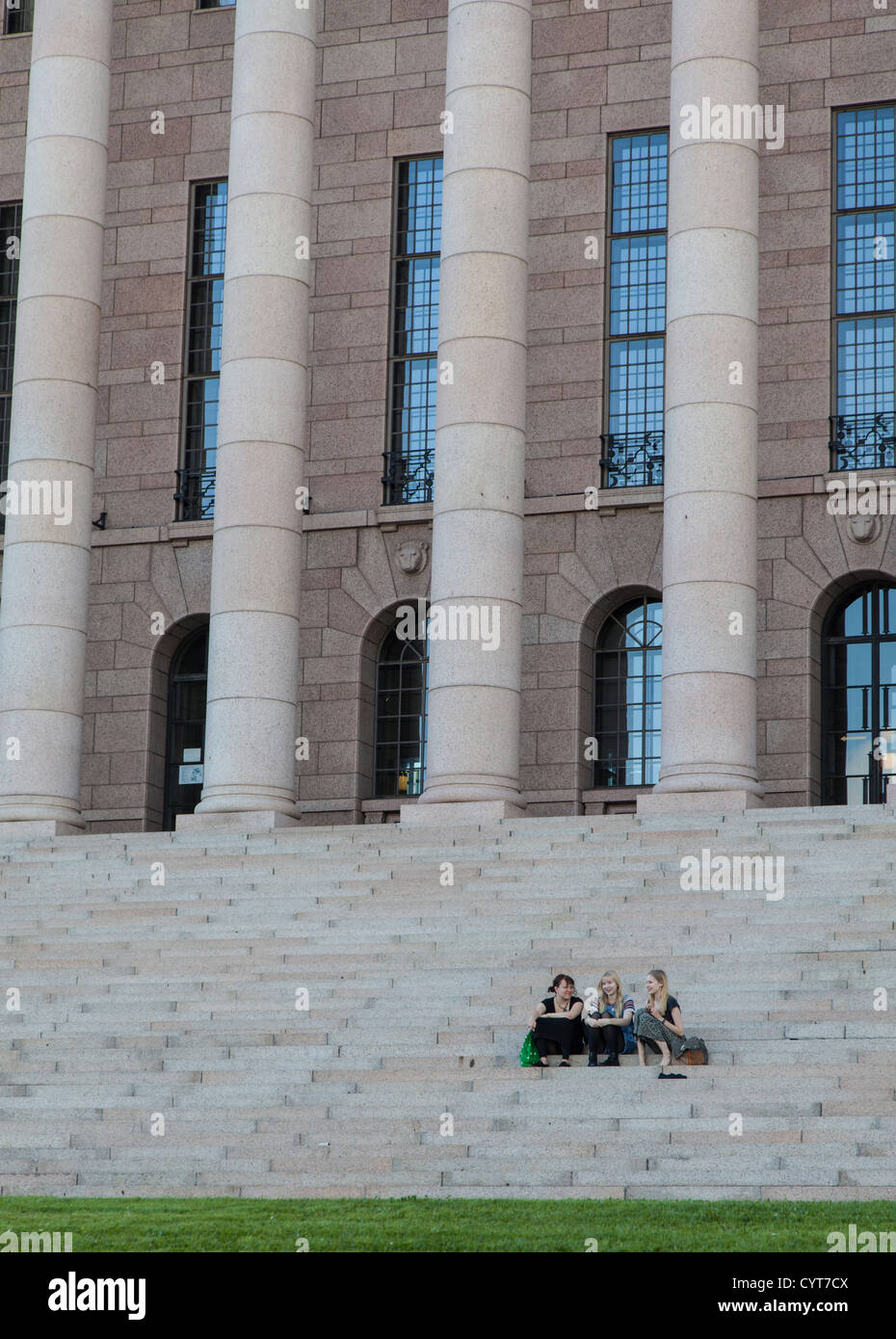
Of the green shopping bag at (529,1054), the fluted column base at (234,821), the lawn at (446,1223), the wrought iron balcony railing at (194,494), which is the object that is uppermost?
the wrought iron balcony railing at (194,494)

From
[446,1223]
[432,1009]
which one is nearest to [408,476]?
[432,1009]

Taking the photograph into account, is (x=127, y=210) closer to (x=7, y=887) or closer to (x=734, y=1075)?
(x=7, y=887)

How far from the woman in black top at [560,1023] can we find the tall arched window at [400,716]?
19.0 metres

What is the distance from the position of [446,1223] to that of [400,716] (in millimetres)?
25354

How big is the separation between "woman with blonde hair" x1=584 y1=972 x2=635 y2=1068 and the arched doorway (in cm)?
2123

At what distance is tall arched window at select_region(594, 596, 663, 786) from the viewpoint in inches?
1658

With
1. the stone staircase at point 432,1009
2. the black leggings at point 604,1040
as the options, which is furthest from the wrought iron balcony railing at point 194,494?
the black leggings at point 604,1040

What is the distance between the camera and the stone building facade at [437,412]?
34.6 m

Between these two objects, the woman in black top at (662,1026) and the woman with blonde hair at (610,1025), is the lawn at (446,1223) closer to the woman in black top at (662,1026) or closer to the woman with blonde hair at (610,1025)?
the woman in black top at (662,1026)

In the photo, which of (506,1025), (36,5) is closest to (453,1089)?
(506,1025)

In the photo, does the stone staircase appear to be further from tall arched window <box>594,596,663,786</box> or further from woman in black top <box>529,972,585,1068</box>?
tall arched window <box>594,596,663,786</box>

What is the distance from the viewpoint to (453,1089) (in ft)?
76.6

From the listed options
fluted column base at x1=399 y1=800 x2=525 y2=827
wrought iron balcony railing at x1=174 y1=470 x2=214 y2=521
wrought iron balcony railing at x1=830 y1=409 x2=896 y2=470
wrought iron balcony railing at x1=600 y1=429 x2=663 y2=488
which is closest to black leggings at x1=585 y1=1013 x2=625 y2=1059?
fluted column base at x1=399 y1=800 x2=525 y2=827

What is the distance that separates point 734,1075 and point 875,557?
19.6 m
